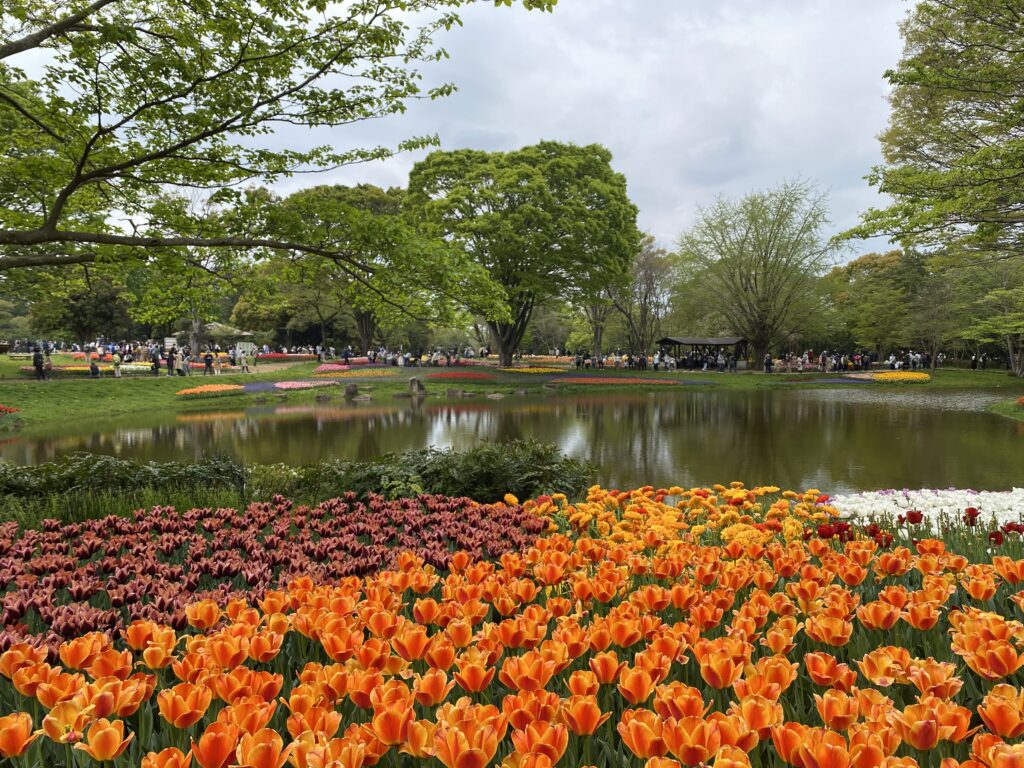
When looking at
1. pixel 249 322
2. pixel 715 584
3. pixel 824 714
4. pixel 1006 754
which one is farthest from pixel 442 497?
pixel 249 322

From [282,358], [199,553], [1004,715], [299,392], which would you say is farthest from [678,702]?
[282,358]

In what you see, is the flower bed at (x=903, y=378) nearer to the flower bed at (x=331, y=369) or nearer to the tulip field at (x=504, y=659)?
the flower bed at (x=331, y=369)

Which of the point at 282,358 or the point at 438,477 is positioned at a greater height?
the point at 282,358

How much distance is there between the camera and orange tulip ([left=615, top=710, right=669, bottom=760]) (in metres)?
1.41

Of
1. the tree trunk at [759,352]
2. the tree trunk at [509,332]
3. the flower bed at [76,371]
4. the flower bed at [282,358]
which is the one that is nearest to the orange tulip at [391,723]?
the tree trunk at [509,332]

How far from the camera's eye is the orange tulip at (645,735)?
1.41 m

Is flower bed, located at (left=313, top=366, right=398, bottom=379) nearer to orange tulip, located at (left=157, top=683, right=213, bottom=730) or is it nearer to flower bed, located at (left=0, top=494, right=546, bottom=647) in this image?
flower bed, located at (left=0, top=494, right=546, bottom=647)

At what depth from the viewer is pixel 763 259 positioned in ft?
135

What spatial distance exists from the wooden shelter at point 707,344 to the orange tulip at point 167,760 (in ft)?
163

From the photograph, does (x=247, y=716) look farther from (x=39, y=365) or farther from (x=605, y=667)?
(x=39, y=365)

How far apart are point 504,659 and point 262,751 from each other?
1.12 m

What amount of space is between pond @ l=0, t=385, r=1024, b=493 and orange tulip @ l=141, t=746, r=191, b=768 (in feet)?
27.9

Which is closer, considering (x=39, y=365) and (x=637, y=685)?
(x=637, y=685)

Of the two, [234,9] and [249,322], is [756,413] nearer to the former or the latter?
[234,9]
